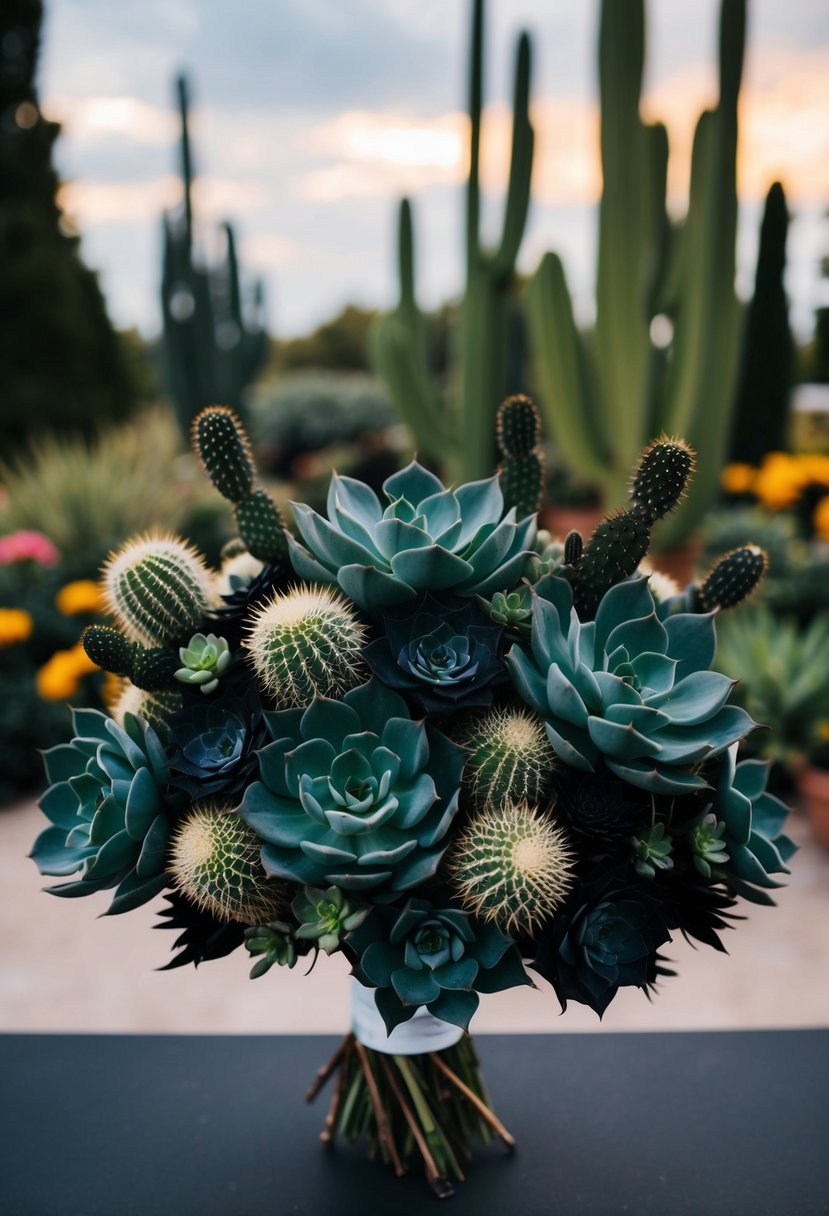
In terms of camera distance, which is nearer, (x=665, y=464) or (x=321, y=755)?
(x=321, y=755)

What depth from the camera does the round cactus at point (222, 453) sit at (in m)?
0.95

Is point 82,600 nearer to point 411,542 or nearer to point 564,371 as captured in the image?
point 564,371

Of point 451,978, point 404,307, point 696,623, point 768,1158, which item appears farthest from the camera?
point 404,307

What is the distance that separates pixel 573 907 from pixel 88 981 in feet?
8.41

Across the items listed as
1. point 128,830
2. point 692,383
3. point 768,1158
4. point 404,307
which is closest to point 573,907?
point 128,830

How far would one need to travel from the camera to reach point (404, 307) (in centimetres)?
564

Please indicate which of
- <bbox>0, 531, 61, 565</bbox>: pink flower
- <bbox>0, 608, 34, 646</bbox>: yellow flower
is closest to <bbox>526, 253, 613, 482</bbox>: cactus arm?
<bbox>0, 531, 61, 565</bbox>: pink flower

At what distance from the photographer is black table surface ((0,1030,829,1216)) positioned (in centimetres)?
97

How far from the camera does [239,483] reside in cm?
96

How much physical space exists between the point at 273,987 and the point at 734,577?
2.37 meters

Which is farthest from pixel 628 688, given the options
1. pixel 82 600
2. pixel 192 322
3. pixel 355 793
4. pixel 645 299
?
pixel 192 322

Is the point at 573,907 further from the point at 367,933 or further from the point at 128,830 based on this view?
the point at 128,830

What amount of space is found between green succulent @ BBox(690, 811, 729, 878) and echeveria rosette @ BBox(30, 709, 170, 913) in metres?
0.42

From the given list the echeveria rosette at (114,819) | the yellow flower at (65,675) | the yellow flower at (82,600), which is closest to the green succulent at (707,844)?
the echeveria rosette at (114,819)
